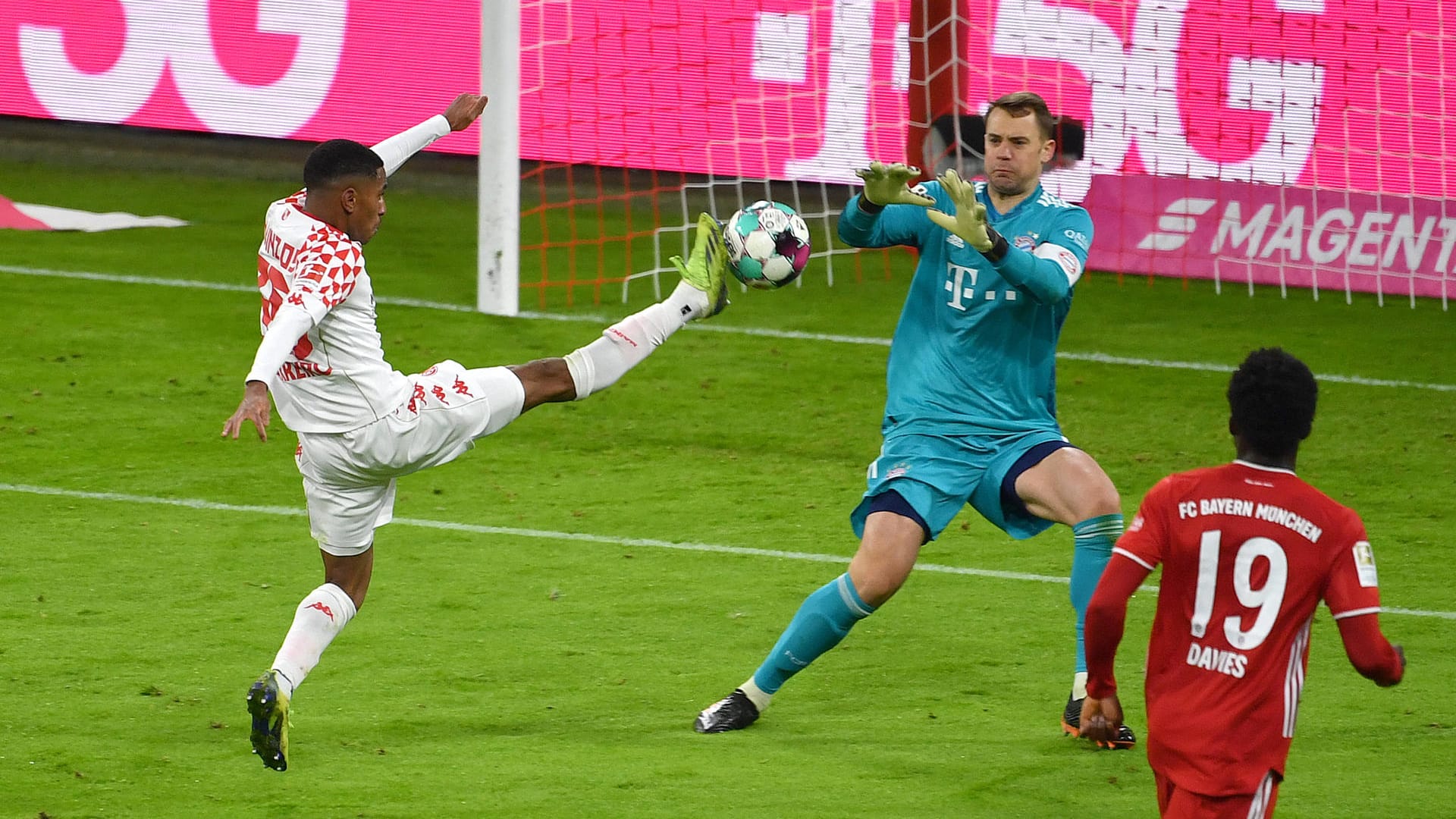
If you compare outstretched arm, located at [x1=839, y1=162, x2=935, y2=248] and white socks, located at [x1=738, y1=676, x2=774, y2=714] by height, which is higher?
outstretched arm, located at [x1=839, y1=162, x2=935, y2=248]

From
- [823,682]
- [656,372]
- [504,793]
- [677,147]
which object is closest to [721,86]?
[677,147]

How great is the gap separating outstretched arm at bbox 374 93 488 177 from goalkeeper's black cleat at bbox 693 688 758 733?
5.57ft

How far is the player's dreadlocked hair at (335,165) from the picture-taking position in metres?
4.71

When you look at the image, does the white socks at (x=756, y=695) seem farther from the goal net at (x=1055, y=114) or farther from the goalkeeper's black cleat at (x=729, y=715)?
the goal net at (x=1055, y=114)

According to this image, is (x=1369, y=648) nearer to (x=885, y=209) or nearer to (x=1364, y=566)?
(x=1364, y=566)

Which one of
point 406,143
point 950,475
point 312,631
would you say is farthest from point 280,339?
point 950,475

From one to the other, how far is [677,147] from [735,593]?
830cm

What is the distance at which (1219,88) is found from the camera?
12.7m

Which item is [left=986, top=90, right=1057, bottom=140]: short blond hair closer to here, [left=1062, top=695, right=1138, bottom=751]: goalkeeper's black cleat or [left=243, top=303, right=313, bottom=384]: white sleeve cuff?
[left=1062, top=695, right=1138, bottom=751]: goalkeeper's black cleat

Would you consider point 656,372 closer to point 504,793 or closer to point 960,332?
point 960,332

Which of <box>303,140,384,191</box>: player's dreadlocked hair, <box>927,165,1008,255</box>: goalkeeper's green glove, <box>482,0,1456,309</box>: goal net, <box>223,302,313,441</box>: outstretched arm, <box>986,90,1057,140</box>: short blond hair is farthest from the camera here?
<box>482,0,1456,309</box>: goal net

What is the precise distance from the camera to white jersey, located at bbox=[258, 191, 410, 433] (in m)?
4.63

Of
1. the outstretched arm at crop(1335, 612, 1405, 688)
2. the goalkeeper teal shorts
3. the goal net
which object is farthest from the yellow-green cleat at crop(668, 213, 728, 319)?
the goal net

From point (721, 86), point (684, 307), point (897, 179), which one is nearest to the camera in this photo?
point (897, 179)
